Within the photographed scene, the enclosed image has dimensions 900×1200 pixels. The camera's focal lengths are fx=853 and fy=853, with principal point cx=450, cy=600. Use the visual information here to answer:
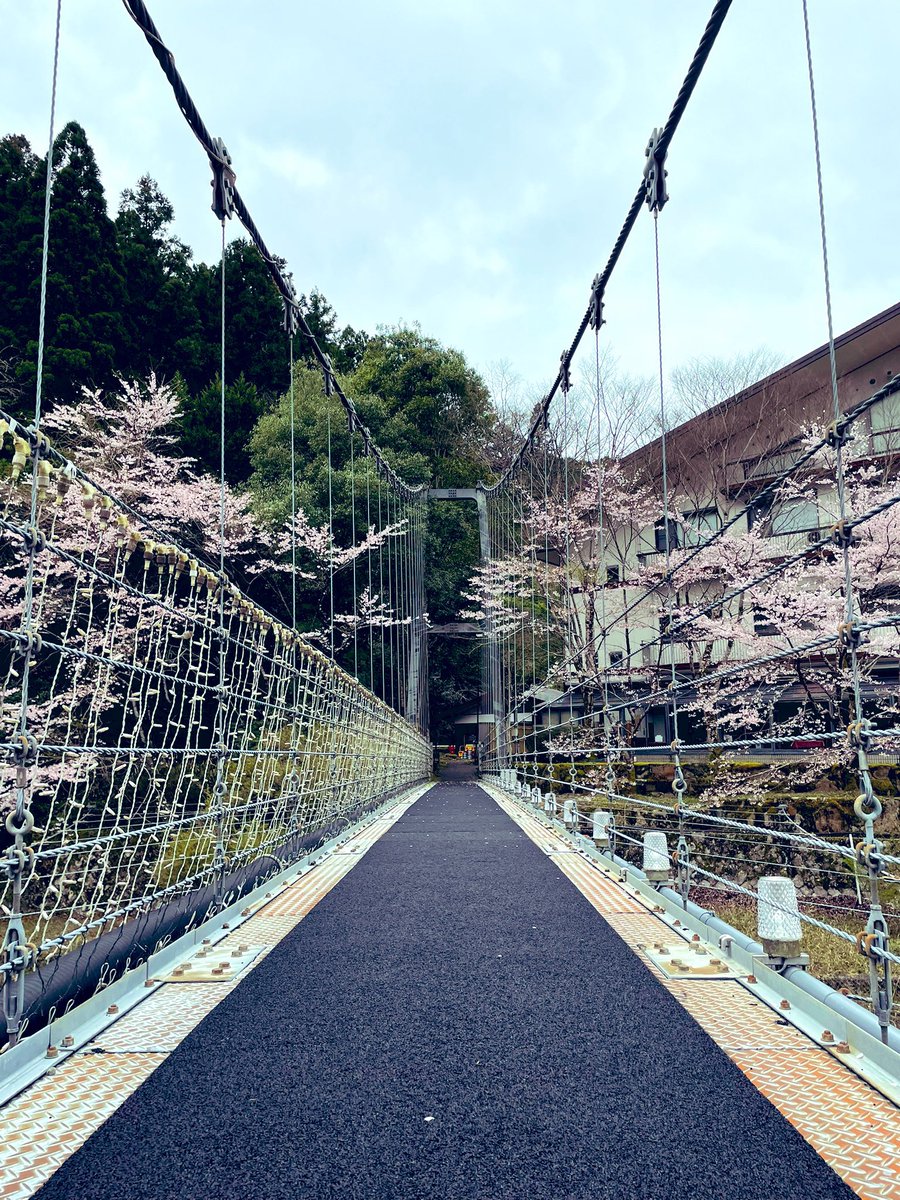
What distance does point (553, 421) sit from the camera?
11820 mm

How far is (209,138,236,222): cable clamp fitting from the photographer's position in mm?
3689

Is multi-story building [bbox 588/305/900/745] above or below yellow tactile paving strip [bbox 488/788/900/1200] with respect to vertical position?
above

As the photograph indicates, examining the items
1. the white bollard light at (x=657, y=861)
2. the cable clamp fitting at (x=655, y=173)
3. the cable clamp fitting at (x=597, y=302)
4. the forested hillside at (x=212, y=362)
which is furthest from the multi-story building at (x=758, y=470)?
the white bollard light at (x=657, y=861)

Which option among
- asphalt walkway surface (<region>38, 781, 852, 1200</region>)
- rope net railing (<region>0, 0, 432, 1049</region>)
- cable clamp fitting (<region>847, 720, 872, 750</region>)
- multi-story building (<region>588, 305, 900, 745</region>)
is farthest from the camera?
multi-story building (<region>588, 305, 900, 745</region>)

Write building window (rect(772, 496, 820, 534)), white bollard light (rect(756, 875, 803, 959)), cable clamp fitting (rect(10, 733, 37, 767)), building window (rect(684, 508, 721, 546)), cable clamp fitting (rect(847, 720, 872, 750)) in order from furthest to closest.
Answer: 1. building window (rect(684, 508, 721, 546))
2. building window (rect(772, 496, 820, 534))
3. white bollard light (rect(756, 875, 803, 959))
4. cable clamp fitting (rect(847, 720, 872, 750))
5. cable clamp fitting (rect(10, 733, 37, 767))

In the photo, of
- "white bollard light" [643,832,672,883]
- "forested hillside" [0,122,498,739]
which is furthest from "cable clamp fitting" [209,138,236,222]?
"forested hillside" [0,122,498,739]

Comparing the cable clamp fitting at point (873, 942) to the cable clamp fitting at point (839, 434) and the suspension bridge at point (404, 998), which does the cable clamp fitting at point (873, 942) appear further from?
the cable clamp fitting at point (839, 434)

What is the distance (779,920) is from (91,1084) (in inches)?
54.3

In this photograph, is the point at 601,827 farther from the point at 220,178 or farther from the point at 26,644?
the point at 220,178

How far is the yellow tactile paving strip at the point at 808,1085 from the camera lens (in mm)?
1051

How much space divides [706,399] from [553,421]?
80.3 inches

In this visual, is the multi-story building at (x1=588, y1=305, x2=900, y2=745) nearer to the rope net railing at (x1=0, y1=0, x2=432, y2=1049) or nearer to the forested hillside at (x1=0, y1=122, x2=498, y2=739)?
the rope net railing at (x1=0, y1=0, x2=432, y2=1049)

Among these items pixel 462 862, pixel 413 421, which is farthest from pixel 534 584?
pixel 462 862

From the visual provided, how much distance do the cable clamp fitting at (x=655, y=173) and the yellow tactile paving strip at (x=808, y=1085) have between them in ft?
10.8
